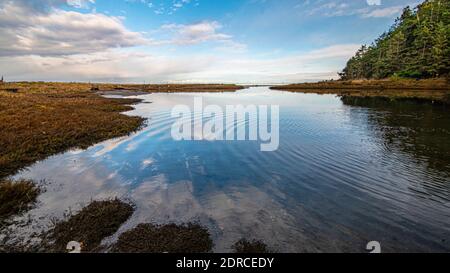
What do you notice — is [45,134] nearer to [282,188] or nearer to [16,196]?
[16,196]

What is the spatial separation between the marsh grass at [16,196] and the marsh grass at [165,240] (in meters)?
4.59

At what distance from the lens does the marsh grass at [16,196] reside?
874 cm

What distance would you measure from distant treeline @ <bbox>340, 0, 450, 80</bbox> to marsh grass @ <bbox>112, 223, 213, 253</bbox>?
99.2 meters

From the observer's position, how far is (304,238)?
7.53m

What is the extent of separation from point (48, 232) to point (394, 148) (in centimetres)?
1979

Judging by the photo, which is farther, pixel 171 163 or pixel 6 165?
pixel 171 163

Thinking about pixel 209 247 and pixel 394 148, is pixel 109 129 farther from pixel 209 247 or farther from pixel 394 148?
pixel 394 148

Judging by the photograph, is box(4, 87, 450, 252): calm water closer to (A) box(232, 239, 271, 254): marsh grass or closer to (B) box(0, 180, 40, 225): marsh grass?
(A) box(232, 239, 271, 254): marsh grass

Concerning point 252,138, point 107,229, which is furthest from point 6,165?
point 252,138

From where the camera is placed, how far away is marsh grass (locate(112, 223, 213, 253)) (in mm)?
6897

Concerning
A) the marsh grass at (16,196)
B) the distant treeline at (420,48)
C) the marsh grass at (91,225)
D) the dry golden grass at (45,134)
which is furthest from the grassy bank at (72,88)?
the marsh grass at (91,225)

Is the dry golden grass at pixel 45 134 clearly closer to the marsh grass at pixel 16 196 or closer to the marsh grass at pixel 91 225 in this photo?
the marsh grass at pixel 16 196
